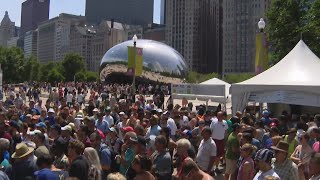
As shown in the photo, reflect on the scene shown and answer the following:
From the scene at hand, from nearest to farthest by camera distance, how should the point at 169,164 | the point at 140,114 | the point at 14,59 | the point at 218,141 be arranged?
the point at 169,164 < the point at 218,141 < the point at 140,114 < the point at 14,59

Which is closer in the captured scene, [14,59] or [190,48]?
[14,59]

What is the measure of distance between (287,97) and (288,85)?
50cm

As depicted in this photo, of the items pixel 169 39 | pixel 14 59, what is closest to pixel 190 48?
pixel 169 39

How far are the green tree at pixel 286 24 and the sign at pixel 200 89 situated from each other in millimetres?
11358

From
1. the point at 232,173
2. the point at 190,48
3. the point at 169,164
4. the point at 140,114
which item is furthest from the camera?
the point at 190,48

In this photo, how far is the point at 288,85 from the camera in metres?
15.9

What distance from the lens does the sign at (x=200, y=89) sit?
69.6 feet

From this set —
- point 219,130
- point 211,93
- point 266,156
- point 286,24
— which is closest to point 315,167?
point 266,156

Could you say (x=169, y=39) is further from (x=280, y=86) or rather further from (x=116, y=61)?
(x=280, y=86)

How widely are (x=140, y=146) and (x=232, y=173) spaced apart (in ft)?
8.02

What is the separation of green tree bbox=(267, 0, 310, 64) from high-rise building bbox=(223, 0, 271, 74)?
364ft

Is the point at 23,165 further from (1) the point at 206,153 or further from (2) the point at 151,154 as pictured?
(1) the point at 206,153

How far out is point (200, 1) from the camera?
17250cm

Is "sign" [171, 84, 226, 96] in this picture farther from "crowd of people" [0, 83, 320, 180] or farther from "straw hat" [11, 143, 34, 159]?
"straw hat" [11, 143, 34, 159]
